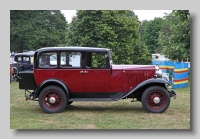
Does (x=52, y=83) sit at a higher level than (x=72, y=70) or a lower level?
lower

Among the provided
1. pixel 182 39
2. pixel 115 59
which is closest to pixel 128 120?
pixel 182 39

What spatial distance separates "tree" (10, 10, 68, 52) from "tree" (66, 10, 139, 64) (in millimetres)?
6531

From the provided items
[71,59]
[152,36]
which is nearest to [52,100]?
[71,59]

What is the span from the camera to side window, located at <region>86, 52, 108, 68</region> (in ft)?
26.2

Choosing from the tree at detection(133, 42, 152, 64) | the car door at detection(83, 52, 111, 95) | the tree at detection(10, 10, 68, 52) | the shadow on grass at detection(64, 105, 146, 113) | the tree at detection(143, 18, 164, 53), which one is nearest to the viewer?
the car door at detection(83, 52, 111, 95)

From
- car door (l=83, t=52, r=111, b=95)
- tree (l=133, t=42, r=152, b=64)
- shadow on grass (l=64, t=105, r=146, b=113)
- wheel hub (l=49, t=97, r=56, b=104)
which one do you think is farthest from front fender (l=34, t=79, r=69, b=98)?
tree (l=133, t=42, r=152, b=64)

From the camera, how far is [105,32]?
1867 centimetres

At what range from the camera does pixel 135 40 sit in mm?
21438

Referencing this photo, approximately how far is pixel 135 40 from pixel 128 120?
14842mm

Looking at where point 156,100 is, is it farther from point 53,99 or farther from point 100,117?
point 53,99

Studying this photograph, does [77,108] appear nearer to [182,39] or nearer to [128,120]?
[128,120]

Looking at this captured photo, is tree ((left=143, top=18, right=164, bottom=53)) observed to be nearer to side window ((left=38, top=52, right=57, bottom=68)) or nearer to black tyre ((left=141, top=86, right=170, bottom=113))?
black tyre ((left=141, top=86, right=170, bottom=113))

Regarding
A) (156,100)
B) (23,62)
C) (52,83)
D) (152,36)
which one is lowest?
(156,100)

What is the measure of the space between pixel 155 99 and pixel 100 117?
1575mm
